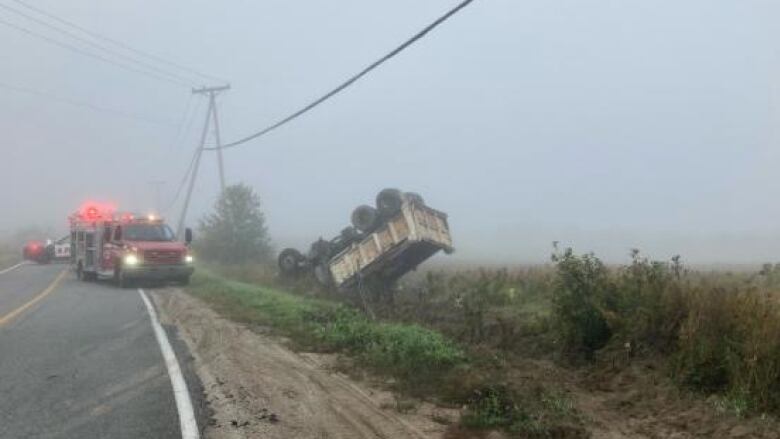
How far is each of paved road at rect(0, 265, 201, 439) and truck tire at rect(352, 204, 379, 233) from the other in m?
6.85

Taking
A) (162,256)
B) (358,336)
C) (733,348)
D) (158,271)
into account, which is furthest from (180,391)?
(162,256)

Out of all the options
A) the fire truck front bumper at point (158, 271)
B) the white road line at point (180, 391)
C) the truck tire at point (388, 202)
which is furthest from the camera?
the fire truck front bumper at point (158, 271)

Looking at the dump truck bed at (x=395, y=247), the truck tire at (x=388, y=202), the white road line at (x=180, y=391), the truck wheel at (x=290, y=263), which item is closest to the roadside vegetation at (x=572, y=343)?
the white road line at (x=180, y=391)

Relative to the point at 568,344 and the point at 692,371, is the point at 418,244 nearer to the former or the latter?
the point at 568,344

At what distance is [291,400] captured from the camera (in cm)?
819

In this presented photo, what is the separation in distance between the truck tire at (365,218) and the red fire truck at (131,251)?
634cm

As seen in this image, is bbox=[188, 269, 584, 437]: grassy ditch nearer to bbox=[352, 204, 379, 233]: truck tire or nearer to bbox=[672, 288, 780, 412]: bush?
bbox=[672, 288, 780, 412]: bush

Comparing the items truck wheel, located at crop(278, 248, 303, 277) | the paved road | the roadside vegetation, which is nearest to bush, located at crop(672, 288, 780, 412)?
the roadside vegetation

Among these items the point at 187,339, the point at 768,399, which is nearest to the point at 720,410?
the point at 768,399

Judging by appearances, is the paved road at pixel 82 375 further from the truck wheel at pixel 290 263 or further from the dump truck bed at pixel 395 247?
the truck wheel at pixel 290 263

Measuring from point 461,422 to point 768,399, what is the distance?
2701 millimetres

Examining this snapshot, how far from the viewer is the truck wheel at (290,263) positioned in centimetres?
2661

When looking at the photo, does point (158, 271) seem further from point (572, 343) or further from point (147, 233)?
point (572, 343)

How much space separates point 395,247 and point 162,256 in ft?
29.2
